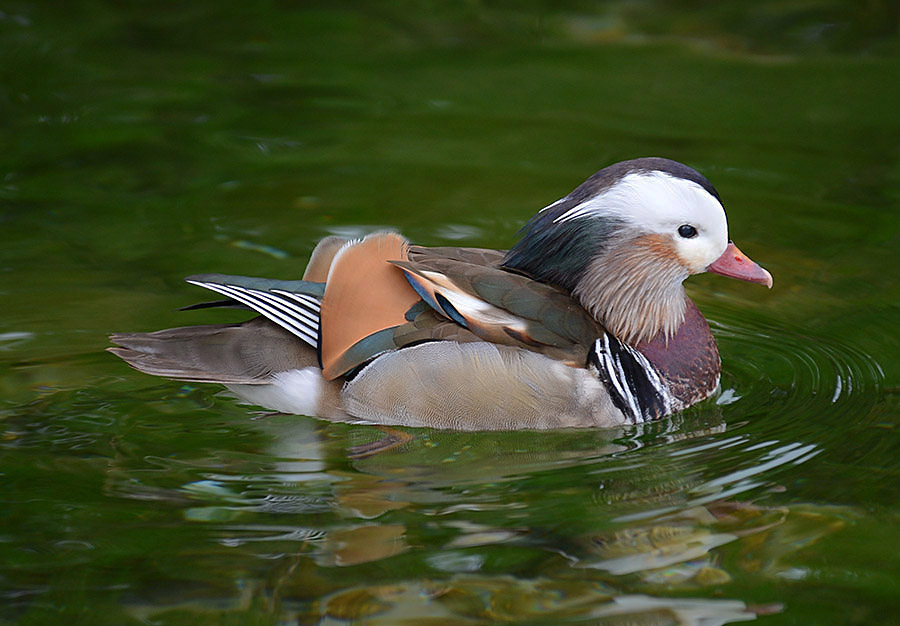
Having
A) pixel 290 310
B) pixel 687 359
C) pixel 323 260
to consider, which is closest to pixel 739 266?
pixel 687 359

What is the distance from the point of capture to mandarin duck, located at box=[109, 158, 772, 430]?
14.5 feet

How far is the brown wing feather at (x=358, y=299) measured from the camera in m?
4.42

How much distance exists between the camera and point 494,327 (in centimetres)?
439

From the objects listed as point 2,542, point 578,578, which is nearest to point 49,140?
point 2,542

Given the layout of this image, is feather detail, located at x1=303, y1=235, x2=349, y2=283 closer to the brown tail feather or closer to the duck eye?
the brown tail feather

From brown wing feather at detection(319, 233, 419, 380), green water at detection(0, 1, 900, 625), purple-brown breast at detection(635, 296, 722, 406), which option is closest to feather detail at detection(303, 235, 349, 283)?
brown wing feather at detection(319, 233, 419, 380)

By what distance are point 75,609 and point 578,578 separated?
145 cm

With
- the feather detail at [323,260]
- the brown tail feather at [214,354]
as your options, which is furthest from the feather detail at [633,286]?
the brown tail feather at [214,354]

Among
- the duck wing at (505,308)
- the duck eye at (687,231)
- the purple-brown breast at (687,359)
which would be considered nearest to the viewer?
the duck wing at (505,308)

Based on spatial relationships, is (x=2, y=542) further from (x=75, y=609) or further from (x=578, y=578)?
(x=578, y=578)

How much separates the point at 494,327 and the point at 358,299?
51cm

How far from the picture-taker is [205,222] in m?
6.39

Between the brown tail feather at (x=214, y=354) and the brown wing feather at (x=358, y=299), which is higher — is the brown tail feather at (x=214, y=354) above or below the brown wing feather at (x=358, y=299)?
below

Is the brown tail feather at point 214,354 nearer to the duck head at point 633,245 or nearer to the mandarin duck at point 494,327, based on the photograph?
the mandarin duck at point 494,327
